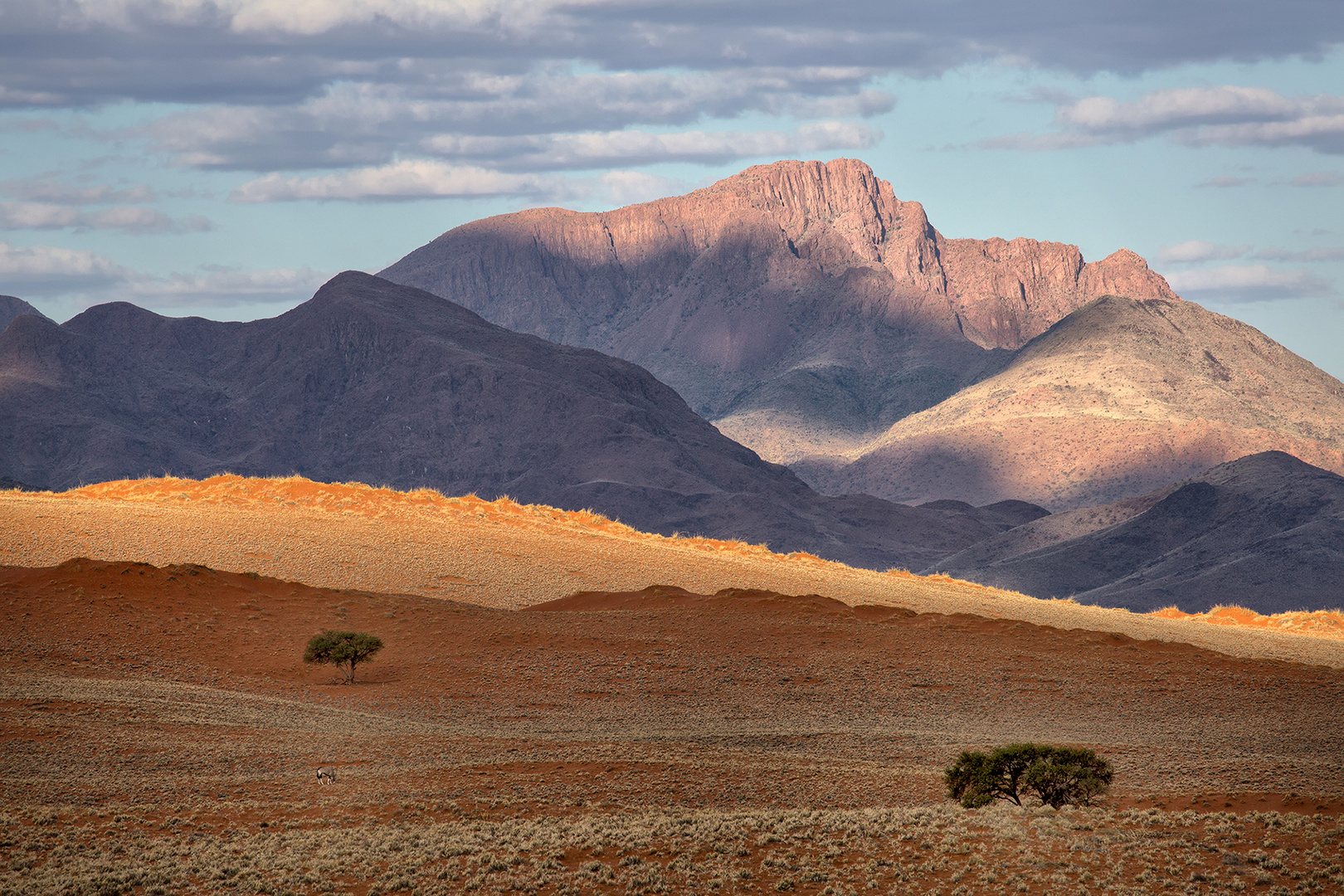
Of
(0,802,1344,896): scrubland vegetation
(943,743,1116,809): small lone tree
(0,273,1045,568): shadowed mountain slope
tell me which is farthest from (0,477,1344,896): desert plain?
(0,273,1045,568): shadowed mountain slope

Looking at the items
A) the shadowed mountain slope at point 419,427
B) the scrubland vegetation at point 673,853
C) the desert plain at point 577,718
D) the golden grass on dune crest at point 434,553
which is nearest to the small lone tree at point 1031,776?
the desert plain at point 577,718

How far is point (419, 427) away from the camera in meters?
174

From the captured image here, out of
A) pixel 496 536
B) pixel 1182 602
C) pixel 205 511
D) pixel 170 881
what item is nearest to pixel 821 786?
Answer: pixel 170 881

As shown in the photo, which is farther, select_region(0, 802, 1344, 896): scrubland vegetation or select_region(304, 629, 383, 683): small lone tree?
select_region(304, 629, 383, 683): small lone tree

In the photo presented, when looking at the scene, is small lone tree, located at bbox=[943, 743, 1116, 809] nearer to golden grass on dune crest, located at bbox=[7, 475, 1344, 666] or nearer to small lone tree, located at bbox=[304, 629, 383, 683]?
small lone tree, located at bbox=[304, 629, 383, 683]

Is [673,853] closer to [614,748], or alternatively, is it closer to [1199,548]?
[614,748]

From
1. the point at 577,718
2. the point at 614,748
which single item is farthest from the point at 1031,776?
the point at 577,718

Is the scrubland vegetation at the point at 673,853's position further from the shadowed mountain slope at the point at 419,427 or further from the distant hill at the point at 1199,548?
the shadowed mountain slope at the point at 419,427

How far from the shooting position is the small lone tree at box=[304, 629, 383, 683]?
93.1 ft

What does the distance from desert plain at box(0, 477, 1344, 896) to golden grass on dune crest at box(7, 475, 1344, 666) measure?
0.19 metres

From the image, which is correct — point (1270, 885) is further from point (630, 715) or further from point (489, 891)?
point (630, 715)

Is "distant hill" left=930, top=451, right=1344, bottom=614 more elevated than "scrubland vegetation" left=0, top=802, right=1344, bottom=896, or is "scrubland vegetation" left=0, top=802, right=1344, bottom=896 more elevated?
"distant hill" left=930, top=451, right=1344, bottom=614

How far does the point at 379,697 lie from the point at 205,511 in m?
18.3

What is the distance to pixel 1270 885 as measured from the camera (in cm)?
1462
